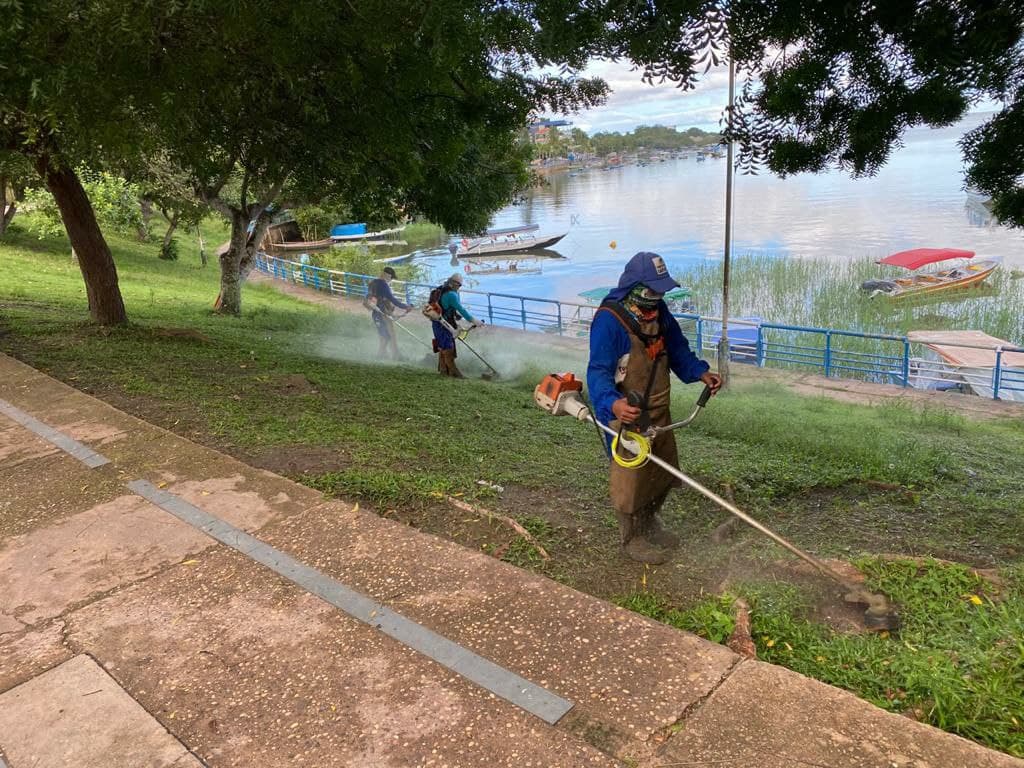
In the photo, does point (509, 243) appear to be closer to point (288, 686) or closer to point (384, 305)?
point (384, 305)

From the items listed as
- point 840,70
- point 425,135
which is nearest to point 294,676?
point 840,70

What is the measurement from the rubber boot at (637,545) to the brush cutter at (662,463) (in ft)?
1.17

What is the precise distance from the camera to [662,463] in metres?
3.57

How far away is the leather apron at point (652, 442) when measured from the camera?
12.2 ft

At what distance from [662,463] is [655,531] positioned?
0.65m

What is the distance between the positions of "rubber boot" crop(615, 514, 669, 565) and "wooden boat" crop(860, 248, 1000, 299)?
25.0m

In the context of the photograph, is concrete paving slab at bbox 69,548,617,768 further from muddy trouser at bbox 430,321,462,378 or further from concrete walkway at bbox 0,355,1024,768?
muddy trouser at bbox 430,321,462,378

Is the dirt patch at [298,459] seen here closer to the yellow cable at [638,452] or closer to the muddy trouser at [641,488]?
the muddy trouser at [641,488]

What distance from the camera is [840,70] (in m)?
4.00

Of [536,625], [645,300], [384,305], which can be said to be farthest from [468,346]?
[536,625]

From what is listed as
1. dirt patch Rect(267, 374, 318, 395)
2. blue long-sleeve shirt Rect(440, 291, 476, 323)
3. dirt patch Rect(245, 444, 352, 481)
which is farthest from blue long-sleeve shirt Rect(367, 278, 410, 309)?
dirt patch Rect(245, 444, 352, 481)

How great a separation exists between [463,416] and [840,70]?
4707mm

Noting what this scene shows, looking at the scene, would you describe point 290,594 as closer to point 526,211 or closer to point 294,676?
point 294,676

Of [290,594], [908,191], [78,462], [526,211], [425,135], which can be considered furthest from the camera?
[526,211]
